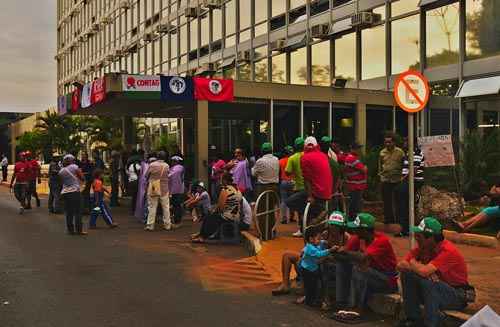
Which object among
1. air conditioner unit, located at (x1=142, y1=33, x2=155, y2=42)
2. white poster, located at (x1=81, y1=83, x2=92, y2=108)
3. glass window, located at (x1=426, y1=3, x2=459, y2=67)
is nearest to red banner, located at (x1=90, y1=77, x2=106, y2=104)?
white poster, located at (x1=81, y1=83, x2=92, y2=108)

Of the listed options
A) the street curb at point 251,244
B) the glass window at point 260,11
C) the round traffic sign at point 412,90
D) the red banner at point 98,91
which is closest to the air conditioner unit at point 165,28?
the glass window at point 260,11

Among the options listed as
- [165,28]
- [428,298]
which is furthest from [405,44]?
[165,28]

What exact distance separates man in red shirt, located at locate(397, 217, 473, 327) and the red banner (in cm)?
1325

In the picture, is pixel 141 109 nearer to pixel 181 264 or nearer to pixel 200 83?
pixel 200 83

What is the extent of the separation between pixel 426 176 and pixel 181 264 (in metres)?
7.14

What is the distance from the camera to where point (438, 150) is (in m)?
11.5

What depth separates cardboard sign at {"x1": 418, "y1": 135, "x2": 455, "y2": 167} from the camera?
1138 cm

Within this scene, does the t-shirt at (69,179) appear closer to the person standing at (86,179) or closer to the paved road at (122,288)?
the paved road at (122,288)

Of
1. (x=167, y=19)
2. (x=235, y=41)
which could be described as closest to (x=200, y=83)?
(x=235, y=41)

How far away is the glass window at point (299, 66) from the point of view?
27.0 metres

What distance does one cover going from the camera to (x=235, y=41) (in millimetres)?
31422

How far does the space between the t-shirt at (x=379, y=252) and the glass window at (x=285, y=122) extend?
1343 cm

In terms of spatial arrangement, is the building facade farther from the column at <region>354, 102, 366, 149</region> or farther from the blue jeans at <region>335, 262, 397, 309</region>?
the blue jeans at <region>335, 262, 397, 309</region>

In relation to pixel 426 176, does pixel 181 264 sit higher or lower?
lower
